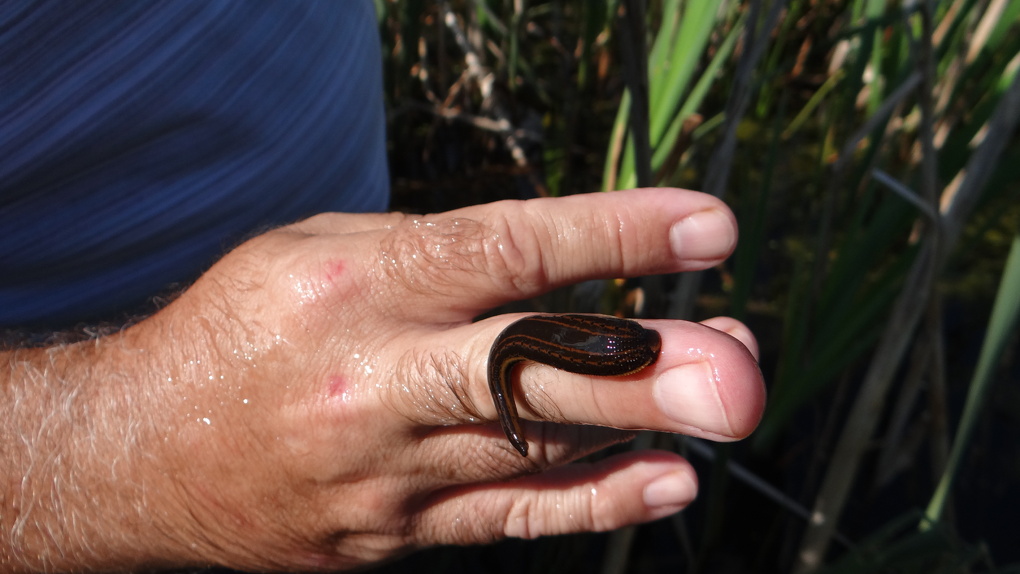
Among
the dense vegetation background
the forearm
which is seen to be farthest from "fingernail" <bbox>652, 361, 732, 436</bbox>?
the forearm

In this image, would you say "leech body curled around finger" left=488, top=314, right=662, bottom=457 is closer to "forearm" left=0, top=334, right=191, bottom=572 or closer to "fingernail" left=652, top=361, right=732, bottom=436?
"fingernail" left=652, top=361, right=732, bottom=436

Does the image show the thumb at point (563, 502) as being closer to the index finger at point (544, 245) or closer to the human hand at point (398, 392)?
the human hand at point (398, 392)

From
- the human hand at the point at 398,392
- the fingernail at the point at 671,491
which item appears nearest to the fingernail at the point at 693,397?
the human hand at the point at 398,392

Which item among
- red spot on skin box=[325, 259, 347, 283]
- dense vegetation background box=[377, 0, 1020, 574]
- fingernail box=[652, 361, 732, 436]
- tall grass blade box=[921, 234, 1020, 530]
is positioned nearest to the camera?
fingernail box=[652, 361, 732, 436]

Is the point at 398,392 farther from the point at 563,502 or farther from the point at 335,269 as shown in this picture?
the point at 563,502

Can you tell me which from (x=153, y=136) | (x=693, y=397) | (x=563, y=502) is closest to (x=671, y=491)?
(x=563, y=502)

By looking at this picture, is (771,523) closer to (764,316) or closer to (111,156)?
(764,316)

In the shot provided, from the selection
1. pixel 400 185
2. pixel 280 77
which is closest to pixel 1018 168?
pixel 280 77
